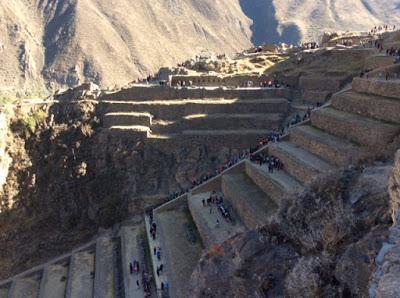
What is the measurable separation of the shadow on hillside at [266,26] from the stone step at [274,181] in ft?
314

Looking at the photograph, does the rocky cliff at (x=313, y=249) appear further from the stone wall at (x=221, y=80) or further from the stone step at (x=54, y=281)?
the stone wall at (x=221, y=80)

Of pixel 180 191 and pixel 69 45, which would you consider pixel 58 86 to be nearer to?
pixel 69 45

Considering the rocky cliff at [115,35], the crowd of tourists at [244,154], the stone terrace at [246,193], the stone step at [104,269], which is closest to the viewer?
the stone terrace at [246,193]

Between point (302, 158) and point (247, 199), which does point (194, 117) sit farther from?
point (302, 158)

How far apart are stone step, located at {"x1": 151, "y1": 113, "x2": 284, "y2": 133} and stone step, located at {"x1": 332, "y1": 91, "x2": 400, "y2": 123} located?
7.00 meters

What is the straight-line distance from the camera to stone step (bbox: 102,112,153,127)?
1187 inches

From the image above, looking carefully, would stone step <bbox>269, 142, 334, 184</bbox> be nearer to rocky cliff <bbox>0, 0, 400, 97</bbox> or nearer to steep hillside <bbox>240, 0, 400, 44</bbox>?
rocky cliff <bbox>0, 0, 400, 97</bbox>

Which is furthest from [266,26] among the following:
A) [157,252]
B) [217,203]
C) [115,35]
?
[157,252]

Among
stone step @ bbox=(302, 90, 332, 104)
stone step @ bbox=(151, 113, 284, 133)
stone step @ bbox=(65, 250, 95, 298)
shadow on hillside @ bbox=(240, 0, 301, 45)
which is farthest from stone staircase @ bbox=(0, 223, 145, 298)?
shadow on hillside @ bbox=(240, 0, 301, 45)

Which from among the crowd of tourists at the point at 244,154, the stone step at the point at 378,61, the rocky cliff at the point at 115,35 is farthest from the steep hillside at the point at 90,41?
the stone step at the point at 378,61

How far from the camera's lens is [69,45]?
3521 inches

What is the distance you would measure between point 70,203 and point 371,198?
23.7 m

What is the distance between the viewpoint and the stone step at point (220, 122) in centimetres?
2830

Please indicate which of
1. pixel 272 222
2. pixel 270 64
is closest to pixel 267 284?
pixel 272 222
